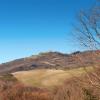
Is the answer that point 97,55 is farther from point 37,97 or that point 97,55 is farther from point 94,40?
point 37,97

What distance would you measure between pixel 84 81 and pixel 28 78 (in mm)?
59685

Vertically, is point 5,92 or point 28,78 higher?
point 28,78

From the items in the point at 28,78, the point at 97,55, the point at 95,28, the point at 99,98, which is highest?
the point at 28,78

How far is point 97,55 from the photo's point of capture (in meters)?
24.4

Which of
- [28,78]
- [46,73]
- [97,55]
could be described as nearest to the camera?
[97,55]

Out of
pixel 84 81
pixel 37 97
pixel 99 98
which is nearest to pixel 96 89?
pixel 84 81

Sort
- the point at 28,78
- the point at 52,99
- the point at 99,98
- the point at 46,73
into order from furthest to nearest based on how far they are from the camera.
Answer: the point at 46,73, the point at 28,78, the point at 52,99, the point at 99,98

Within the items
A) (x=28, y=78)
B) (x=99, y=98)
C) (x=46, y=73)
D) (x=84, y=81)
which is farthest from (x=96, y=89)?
(x=46, y=73)

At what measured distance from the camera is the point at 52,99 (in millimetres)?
36625

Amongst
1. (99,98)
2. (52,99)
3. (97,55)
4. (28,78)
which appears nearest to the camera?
(97,55)

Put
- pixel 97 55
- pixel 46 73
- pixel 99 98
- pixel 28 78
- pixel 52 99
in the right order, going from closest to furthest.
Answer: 1. pixel 97 55
2. pixel 99 98
3. pixel 52 99
4. pixel 28 78
5. pixel 46 73

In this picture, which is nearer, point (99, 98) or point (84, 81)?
point (84, 81)

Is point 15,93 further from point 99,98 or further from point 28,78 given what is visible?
point 28,78

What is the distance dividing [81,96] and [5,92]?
10729 millimetres
